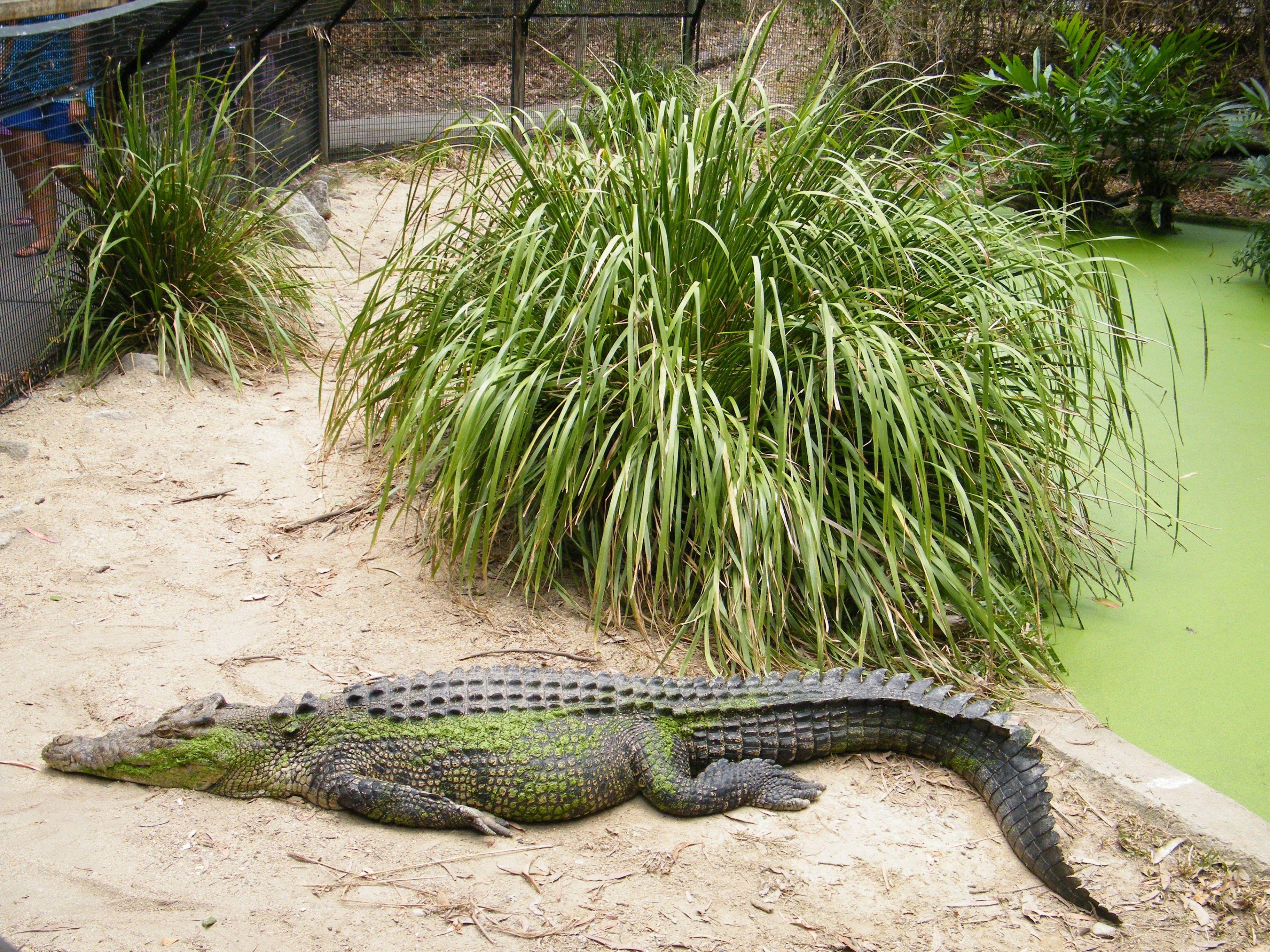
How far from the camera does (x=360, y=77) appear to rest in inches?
266

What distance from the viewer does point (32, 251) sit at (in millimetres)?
3771

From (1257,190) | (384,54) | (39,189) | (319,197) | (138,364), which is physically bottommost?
(138,364)

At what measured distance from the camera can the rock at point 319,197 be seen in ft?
19.0

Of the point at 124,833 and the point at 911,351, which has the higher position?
the point at 911,351

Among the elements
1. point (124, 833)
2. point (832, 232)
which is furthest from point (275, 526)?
point (832, 232)

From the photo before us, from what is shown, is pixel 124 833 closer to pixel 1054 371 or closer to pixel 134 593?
pixel 134 593

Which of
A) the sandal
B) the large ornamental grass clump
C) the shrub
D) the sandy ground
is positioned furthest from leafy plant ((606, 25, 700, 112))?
the sandy ground

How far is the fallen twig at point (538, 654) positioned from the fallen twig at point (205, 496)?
121 cm

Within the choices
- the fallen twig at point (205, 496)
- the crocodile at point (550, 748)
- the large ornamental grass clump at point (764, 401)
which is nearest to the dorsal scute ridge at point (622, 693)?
the crocodile at point (550, 748)

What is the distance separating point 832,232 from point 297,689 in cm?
189

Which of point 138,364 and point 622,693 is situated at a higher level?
point 138,364

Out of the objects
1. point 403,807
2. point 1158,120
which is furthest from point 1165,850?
point 1158,120

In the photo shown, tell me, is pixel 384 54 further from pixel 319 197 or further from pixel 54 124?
pixel 54 124

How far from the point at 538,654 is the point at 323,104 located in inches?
200
